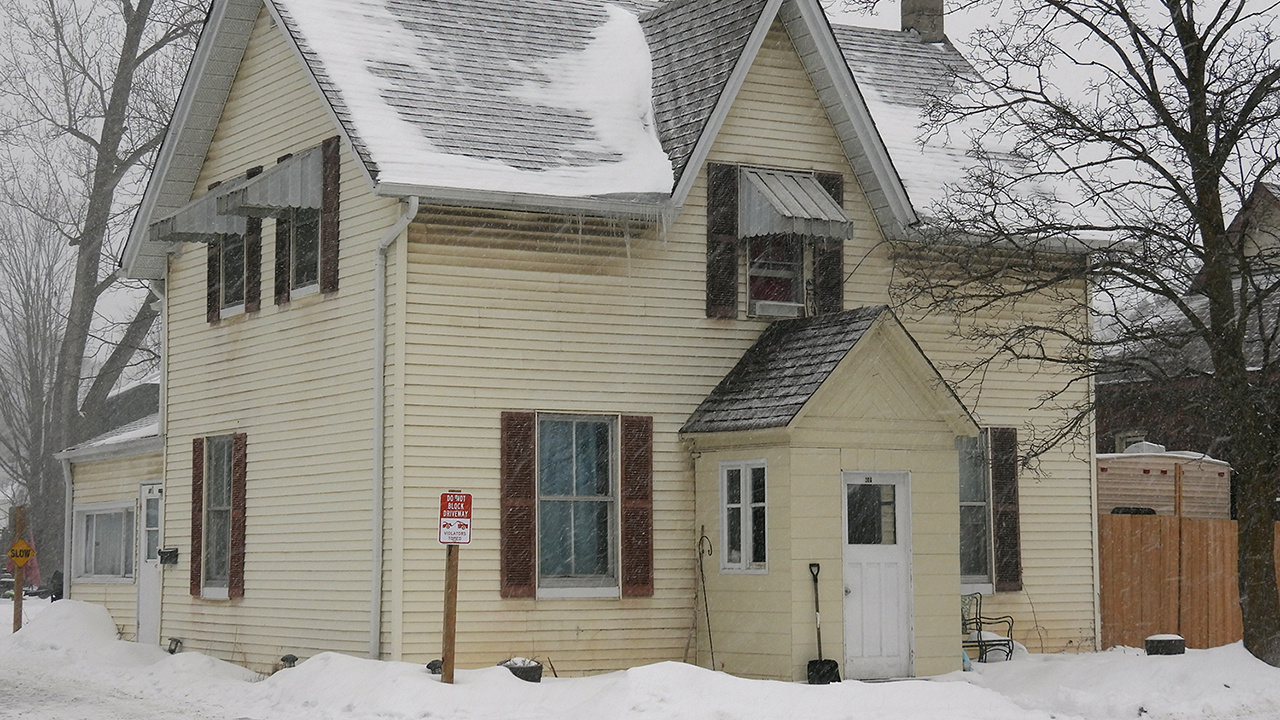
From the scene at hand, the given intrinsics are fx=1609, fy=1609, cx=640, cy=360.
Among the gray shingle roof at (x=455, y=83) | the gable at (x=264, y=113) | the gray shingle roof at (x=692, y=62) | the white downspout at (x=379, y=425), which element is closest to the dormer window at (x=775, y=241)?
the gray shingle roof at (x=692, y=62)

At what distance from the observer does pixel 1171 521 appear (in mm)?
21031

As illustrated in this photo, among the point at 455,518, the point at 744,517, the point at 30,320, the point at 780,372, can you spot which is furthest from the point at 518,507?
the point at 30,320

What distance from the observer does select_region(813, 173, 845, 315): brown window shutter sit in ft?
61.7

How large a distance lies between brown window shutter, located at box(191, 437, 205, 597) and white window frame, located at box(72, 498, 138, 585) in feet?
11.6

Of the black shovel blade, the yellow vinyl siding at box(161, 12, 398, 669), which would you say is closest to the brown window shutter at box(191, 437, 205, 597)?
the yellow vinyl siding at box(161, 12, 398, 669)

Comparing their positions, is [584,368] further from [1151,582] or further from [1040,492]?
[1151,582]

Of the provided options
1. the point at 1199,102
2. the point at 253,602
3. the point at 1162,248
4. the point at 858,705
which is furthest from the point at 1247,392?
the point at 253,602

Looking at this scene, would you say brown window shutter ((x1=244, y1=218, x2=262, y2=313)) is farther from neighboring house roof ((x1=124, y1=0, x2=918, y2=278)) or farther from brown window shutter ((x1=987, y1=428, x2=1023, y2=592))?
brown window shutter ((x1=987, y1=428, x2=1023, y2=592))

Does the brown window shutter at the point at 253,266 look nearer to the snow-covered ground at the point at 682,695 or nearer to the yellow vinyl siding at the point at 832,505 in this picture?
the snow-covered ground at the point at 682,695

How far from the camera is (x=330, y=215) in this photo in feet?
58.6

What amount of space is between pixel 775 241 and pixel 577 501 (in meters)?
3.96

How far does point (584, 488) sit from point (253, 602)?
4.44 metres

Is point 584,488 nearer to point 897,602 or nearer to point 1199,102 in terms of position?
point 897,602

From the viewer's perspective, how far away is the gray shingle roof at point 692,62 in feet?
58.5
